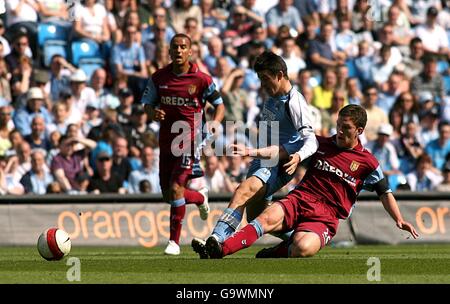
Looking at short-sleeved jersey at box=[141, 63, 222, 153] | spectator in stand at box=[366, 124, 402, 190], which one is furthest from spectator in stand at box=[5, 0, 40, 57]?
short-sleeved jersey at box=[141, 63, 222, 153]

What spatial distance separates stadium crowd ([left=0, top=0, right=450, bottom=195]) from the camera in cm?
1956

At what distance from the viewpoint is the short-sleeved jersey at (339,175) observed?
1219 centimetres

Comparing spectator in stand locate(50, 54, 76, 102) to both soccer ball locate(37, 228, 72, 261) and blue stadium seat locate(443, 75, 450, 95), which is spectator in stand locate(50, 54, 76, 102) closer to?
blue stadium seat locate(443, 75, 450, 95)

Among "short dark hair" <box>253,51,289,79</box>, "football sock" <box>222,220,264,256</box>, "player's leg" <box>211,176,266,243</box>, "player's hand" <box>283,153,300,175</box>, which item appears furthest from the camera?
"short dark hair" <box>253,51,289,79</box>

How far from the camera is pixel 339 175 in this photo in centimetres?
1219

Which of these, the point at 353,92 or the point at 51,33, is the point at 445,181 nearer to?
the point at 353,92

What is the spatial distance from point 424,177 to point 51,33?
7.29 metres

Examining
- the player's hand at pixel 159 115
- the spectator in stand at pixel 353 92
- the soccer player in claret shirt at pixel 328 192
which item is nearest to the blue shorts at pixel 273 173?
the soccer player in claret shirt at pixel 328 192

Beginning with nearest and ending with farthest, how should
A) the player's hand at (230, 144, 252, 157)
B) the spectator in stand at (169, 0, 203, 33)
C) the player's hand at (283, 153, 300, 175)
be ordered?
1. the player's hand at (230, 144, 252, 157)
2. the player's hand at (283, 153, 300, 175)
3. the spectator in stand at (169, 0, 203, 33)

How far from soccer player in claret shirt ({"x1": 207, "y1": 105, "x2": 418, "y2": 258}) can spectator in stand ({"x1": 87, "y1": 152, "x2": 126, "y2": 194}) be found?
7195mm

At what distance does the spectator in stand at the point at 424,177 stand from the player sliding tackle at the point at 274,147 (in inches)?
329

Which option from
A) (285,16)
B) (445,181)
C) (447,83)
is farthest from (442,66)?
(445,181)
